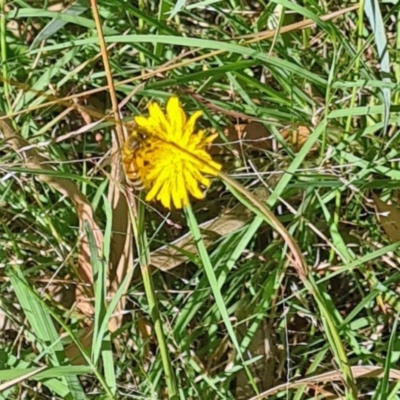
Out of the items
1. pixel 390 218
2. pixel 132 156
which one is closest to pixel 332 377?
pixel 390 218

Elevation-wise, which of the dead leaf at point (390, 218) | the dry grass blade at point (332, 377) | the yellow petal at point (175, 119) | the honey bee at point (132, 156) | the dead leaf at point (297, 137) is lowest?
the dry grass blade at point (332, 377)

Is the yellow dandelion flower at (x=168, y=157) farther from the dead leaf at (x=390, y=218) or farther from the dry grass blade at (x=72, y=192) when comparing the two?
the dead leaf at (x=390, y=218)

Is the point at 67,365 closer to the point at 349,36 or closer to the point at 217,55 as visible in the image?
the point at 217,55

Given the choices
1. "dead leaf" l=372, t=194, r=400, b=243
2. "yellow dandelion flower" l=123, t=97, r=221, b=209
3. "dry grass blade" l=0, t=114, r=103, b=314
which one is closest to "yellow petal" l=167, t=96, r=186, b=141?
"yellow dandelion flower" l=123, t=97, r=221, b=209

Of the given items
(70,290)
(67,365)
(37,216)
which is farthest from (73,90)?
(67,365)

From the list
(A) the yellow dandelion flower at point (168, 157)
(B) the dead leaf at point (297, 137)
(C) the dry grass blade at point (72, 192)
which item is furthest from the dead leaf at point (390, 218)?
(C) the dry grass blade at point (72, 192)

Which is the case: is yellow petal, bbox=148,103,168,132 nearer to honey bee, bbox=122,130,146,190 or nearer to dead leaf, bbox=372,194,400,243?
honey bee, bbox=122,130,146,190

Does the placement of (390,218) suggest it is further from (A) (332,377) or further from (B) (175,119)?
Answer: (B) (175,119)

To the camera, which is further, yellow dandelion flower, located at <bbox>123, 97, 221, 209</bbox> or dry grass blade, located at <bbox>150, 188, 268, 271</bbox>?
dry grass blade, located at <bbox>150, 188, 268, 271</bbox>

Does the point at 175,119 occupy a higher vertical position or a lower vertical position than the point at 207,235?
higher
